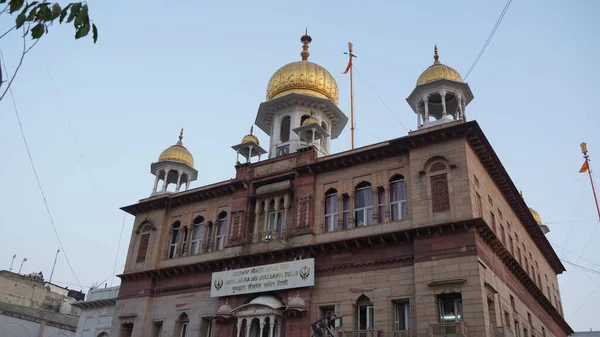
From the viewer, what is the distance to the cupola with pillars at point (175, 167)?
101 feet

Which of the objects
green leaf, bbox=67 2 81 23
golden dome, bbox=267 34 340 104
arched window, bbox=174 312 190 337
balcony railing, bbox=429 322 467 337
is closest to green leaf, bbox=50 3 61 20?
green leaf, bbox=67 2 81 23

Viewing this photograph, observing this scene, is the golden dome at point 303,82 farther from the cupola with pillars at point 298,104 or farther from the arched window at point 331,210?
the arched window at point 331,210

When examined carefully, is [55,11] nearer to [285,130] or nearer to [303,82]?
[303,82]

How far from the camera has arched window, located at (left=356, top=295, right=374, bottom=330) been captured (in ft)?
67.6

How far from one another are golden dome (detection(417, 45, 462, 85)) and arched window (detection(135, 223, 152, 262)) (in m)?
15.7

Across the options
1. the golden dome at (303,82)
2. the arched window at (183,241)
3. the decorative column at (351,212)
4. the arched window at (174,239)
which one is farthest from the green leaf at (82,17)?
the golden dome at (303,82)

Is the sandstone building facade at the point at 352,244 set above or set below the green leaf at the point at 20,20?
above

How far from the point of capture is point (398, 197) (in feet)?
73.6

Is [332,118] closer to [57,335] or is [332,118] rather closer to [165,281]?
[165,281]

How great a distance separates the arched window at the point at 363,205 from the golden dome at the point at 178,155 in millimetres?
11762

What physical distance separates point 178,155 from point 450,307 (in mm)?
17846

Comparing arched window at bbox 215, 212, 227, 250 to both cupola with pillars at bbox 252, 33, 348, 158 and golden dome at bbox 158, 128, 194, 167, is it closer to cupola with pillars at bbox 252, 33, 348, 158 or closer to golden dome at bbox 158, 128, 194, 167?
cupola with pillars at bbox 252, 33, 348, 158

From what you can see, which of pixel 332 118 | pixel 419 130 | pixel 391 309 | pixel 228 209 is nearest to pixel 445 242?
pixel 391 309

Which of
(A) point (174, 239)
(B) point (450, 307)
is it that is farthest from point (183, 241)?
(B) point (450, 307)
